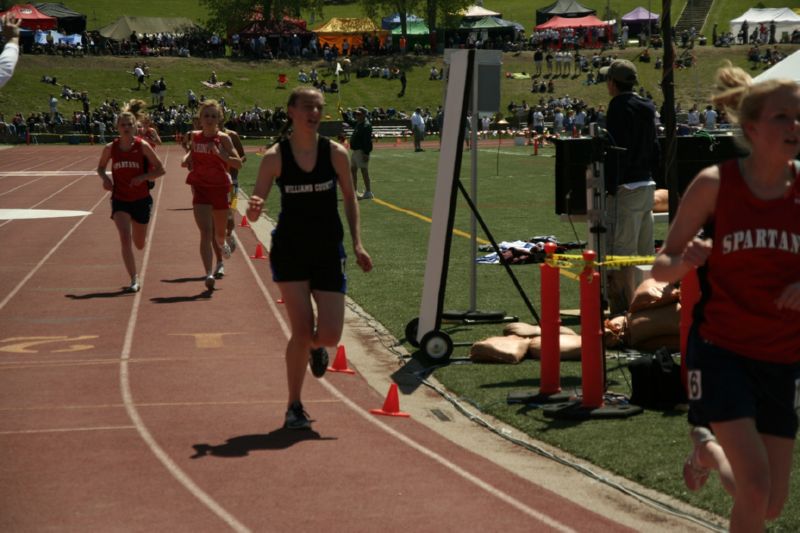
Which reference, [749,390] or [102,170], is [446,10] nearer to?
[102,170]

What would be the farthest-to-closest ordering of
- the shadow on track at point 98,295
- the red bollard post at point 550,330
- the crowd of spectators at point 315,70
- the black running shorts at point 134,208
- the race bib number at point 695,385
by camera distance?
the crowd of spectators at point 315,70, the shadow on track at point 98,295, the black running shorts at point 134,208, the red bollard post at point 550,330, the race bib number at point 695,385

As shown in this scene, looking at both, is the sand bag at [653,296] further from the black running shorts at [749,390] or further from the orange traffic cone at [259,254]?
the orange traffic cone at [259,254]

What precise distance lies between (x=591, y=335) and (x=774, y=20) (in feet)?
267

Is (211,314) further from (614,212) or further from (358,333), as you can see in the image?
(614,212)

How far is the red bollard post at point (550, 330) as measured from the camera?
8875 millimetres

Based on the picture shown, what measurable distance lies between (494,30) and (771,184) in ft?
297

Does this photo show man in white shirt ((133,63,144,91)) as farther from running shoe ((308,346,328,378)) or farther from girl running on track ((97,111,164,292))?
running shoe ((308,346,328,378))

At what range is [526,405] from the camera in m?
9.00

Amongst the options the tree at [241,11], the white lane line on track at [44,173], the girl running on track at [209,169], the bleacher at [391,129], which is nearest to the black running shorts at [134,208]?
the girl running on track at [209,169]

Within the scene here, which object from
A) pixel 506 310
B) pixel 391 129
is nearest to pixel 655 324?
pixel 506 310

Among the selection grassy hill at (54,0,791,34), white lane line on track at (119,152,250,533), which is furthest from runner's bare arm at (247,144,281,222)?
grassy hill at (54,0,791,34)

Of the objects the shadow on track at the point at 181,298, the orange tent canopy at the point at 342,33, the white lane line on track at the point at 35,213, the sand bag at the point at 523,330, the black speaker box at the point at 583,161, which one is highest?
the orange tent canopy at the point at 342,33

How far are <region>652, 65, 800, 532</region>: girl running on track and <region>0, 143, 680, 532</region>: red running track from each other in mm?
1599

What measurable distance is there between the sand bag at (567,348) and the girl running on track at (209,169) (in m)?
5.07
